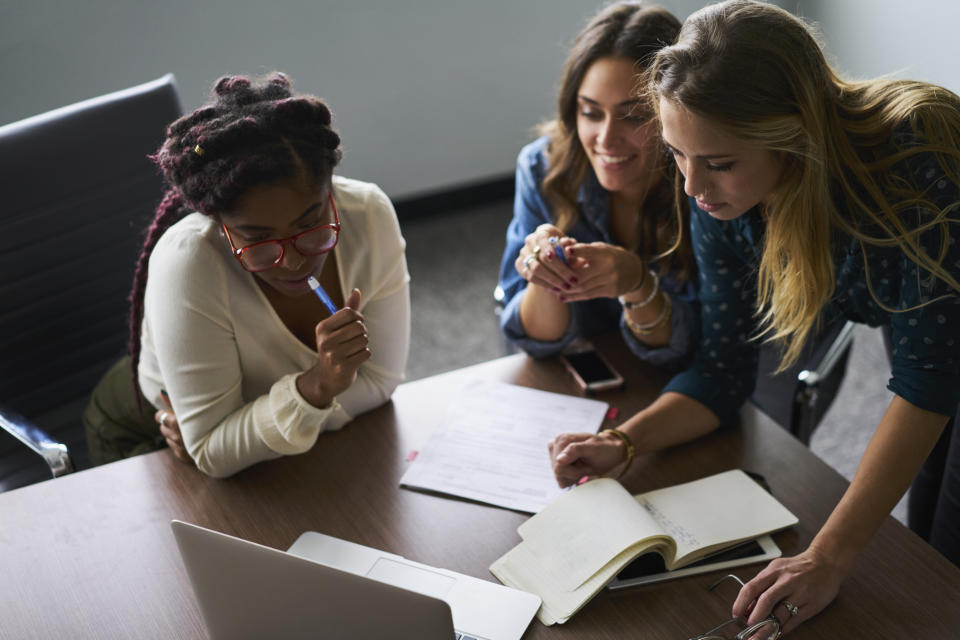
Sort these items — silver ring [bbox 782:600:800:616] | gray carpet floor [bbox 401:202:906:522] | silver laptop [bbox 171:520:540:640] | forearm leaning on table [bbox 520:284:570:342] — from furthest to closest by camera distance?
1. gray carpet floor [bbox 401:202:906:522]
2. forearm leaning on table [bbox 520:284:570:342]
3. silver ring [bbox 782:600:800:616]
4. silver laptop [bbox 171:520:540:640]

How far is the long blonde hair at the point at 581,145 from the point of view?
57.9 inches

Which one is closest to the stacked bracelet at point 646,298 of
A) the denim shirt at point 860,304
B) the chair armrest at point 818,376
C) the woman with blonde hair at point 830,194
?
the denim shirt at point 860,304

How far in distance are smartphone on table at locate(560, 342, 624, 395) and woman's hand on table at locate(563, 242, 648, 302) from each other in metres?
0.13

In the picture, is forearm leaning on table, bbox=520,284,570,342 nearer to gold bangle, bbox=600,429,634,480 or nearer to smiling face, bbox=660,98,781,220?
gold bangle, bbox=600,429,634,480

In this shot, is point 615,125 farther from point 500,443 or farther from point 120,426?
point 120,426

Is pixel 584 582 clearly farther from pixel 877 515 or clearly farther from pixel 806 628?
pixel 877 515

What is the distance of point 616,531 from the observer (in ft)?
3.75

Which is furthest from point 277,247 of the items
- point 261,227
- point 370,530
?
point 370,530

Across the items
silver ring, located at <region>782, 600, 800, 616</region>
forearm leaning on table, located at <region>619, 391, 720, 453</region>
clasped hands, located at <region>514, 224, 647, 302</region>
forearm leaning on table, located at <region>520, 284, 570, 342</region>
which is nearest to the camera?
silver ring, located at <region>782, 600, 800, 616</region>

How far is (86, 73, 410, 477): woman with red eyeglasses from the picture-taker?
4.01ft

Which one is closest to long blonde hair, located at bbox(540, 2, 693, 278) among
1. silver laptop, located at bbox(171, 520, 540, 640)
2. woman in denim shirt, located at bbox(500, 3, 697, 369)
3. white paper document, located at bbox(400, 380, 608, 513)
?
woman in denim shirt, located at bbox(500, 3, 697, 369)

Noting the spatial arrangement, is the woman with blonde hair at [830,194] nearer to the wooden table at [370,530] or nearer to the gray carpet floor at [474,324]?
the wooden table at [370,530]

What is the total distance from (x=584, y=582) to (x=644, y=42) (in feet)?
2.95

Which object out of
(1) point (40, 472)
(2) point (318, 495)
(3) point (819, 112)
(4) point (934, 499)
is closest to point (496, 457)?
(2) point (318, 495)
